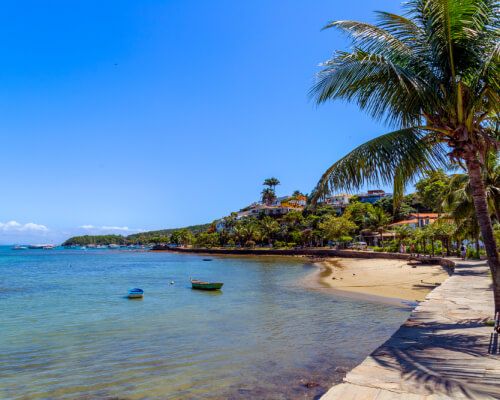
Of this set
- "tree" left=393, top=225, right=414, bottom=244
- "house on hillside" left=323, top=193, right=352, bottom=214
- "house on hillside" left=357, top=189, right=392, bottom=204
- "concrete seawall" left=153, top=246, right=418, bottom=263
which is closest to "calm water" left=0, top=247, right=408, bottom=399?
"concrete seawall" left=153, top=246, right=418, bottom=263

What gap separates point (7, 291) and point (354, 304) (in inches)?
1046

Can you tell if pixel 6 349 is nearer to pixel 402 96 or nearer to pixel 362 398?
pixel 362 398

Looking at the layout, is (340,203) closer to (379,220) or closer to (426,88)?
(379,220)

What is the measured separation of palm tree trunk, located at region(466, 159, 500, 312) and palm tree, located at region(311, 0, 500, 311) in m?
0.02

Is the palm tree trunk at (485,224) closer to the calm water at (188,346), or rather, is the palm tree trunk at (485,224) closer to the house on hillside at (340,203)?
the calm water at (188,346)

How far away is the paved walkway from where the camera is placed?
4.29 metres

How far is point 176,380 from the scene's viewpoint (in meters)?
8.54

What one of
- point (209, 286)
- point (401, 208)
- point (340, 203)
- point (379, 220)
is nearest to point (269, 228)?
point (340, 203)

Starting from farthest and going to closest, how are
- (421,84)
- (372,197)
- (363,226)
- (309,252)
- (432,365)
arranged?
(372,197) < (363,226) < (309,252) < (421,84) < (432,365)

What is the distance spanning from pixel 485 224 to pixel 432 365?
3483mm

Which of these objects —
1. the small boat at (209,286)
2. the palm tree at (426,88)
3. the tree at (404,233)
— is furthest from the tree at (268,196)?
the palm tree at (426,88)

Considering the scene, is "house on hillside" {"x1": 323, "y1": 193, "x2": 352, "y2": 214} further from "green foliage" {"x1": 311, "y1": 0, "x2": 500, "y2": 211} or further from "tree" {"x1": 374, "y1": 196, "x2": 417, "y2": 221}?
A: "green foliage" {"x1": 311, "y1": 0, "x2": 500, "y2": 211}

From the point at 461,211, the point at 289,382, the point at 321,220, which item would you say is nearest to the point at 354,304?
the point at 461,211

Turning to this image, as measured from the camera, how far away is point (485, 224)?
739cm
